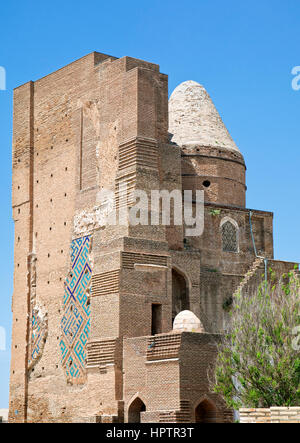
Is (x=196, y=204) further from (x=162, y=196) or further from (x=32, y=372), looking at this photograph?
(x=32, y=372)

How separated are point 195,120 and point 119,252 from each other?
7.21m

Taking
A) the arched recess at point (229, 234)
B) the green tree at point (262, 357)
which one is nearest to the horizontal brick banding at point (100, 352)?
the green tree at point (262, 357)

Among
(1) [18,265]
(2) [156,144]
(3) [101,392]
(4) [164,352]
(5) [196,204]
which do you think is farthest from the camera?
(1) [18,265]

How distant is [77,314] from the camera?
81.4 ft

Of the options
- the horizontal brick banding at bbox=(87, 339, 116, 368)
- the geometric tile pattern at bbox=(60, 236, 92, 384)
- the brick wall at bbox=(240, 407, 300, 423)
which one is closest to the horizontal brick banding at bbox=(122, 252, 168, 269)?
the geometric tile pattern at bbox=(60, 236, 92, 384)

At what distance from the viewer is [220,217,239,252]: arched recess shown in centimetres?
2659

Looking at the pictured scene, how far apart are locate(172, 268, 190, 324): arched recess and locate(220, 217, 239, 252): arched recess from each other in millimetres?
2374

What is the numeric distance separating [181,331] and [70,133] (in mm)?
8755

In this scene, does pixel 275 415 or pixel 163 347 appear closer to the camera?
pixel 275 415

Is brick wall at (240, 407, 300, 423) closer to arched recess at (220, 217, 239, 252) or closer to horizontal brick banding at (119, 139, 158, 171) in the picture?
horizontal brick banding at (119, 139, 158, 171)

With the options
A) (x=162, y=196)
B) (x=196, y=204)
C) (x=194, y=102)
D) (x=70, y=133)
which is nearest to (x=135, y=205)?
(x=162, y=196)

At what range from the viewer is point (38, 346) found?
2702 centimetres

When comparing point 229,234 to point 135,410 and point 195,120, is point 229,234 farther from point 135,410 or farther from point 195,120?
point 135,410

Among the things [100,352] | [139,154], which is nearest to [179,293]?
[100,352]
